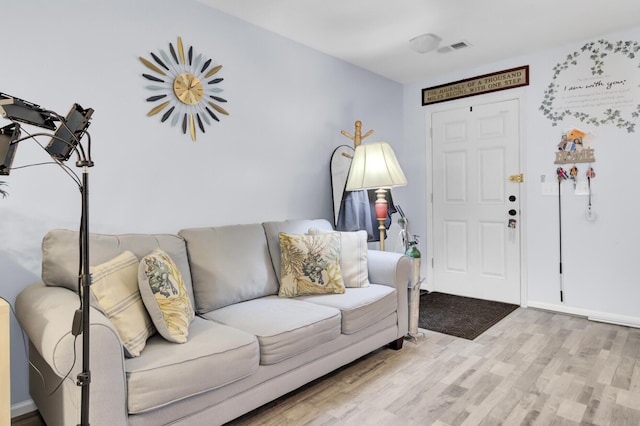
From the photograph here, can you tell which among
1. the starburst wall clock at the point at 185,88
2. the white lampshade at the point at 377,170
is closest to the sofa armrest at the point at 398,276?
the white lampshade at the point at 377,170

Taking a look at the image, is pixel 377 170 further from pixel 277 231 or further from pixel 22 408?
pixel 22 408

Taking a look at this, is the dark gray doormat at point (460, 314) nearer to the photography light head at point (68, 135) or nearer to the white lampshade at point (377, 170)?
the white lampshade at point (377, 170)

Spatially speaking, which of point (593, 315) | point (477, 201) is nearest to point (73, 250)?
point (477, 201)

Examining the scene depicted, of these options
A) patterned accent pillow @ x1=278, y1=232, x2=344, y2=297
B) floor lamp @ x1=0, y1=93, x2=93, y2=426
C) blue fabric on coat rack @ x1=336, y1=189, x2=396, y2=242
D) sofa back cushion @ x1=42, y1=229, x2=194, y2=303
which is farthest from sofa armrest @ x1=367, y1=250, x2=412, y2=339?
floor lamp @ x1=0, y1=93, x2=93, y2=426

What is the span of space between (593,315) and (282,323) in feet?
9.46

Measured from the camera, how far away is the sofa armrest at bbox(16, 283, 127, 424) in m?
1.33

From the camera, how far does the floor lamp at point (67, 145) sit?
1178 mm

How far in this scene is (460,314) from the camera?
3.63 m

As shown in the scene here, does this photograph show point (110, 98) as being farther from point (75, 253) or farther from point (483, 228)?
point (483, 228)

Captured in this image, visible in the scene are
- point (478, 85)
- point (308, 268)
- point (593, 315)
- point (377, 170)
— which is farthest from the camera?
point (478, 85)

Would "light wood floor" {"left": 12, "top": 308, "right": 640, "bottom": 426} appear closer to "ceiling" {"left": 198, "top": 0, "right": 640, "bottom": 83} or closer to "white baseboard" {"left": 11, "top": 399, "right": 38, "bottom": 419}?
"white baseboard" {"left": 11, "top": 399, "right": 38, "bottom": 419}

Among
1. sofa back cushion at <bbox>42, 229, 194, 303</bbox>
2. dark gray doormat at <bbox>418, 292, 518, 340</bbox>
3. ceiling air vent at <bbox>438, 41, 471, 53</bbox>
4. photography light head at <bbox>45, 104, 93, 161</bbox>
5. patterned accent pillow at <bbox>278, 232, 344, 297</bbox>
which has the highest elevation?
ceiling air vent at <bbox>438, 41, 471, 53</bbox>

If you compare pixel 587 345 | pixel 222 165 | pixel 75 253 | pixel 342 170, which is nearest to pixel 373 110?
pixel 342 170

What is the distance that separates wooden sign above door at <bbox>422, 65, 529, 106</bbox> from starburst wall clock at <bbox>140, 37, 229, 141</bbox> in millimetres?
2525
